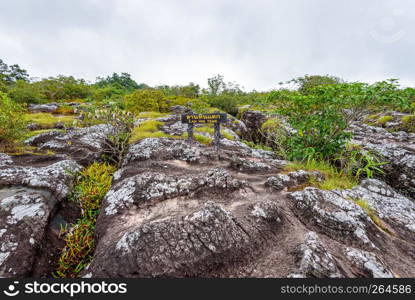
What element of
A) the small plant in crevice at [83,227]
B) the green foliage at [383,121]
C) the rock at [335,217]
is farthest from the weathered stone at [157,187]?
the green foliage at [383,121]

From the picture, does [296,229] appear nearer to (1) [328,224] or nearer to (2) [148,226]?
(1) [328,224]

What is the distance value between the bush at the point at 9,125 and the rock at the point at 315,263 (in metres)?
10.2

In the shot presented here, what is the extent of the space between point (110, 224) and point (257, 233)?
2.83 m

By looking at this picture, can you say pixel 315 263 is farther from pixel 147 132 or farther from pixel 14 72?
pixel 14 72

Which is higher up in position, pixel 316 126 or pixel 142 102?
pixel 142 102

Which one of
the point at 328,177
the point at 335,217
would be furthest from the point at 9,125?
the point at 328,177

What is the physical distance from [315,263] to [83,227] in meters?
4.58

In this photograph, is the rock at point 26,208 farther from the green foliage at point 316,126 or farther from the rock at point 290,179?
the green foliage at point 316,126

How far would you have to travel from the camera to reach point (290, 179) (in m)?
4.99

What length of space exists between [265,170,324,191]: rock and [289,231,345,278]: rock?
7.36 ft

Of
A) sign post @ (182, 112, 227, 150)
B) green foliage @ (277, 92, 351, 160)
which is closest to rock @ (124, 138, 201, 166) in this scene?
sign post @ (182, 112, 227, 150)

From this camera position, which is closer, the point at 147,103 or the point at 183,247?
the point at 183,247

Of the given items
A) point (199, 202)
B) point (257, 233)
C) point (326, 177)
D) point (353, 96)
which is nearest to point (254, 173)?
point (326, 177)

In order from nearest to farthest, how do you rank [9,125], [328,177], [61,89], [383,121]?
[328,177] < [9,125] < [383,121] < [61,89]
